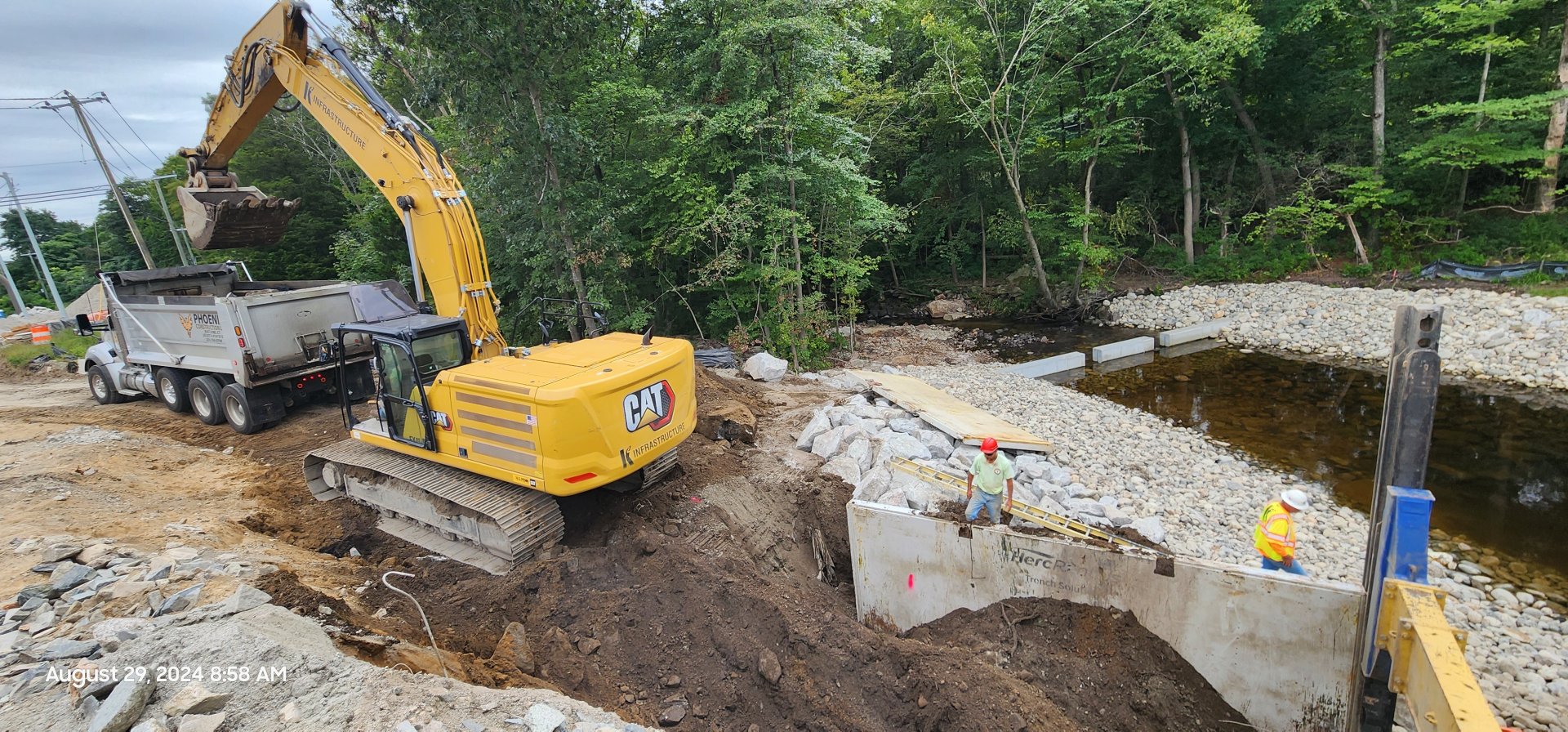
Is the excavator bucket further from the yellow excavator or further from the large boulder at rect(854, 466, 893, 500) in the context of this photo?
the large boulder at rect(854, 466, 893, 500)

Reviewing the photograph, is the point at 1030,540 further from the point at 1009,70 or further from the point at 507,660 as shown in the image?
the point at 1009,70

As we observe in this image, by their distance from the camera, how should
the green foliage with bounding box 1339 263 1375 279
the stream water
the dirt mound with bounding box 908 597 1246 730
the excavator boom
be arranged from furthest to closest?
the green foliage with bounding box 1339 263 1375 279 < the excavator boom < the stream water < the dirt mound with bounding box 908 597 1246 730

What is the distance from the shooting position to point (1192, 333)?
15.4 metres

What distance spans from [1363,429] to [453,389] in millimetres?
12062

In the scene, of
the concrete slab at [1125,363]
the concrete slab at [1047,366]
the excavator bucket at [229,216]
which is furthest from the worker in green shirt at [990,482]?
the excavator bucket at [229,216]

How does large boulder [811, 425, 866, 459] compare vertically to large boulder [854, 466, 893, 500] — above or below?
above

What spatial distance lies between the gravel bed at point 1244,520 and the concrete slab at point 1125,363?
2539 mm

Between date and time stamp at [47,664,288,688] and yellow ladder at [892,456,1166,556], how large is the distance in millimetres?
5165

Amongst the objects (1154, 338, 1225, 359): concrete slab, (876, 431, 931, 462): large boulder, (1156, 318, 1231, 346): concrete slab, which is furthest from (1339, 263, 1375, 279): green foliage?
(876, 431, 931, 462): large boulder

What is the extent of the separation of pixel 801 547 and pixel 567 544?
2.14 meters

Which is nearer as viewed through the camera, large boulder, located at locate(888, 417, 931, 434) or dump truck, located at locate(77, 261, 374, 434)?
dump truck, located at locate(77, 261, 374, 434)

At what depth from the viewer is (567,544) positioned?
5.96 metres

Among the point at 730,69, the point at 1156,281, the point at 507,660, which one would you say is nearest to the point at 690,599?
the point at 507,660

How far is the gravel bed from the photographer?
5.09 meters
